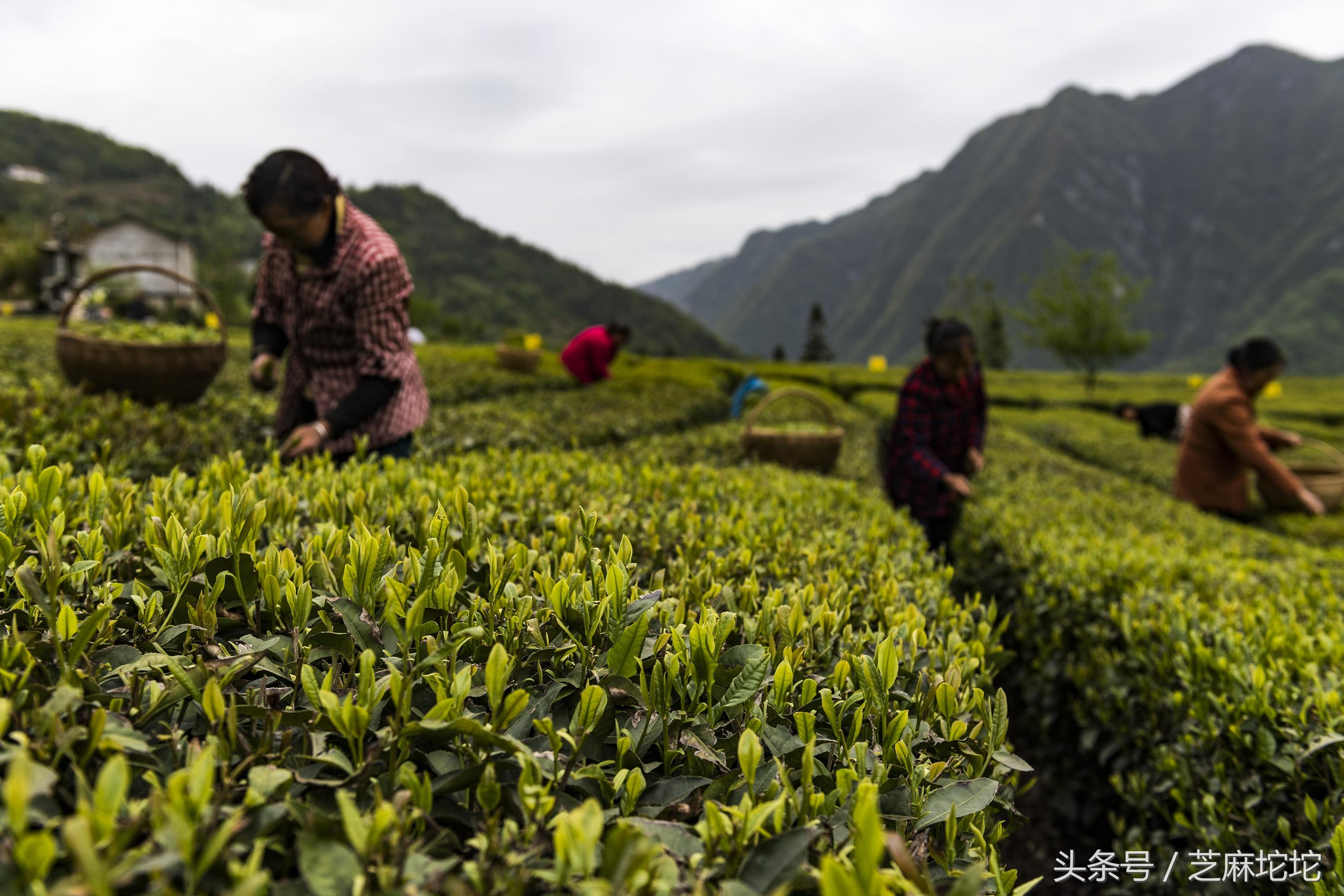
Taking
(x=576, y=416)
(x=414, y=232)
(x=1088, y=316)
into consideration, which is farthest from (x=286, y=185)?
(x=414, y=232)

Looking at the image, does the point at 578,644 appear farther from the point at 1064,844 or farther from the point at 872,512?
the point at 1064,844

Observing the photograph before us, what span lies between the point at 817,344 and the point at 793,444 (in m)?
58.1

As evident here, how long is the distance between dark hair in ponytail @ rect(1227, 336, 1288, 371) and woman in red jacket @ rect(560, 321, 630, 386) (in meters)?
7.34

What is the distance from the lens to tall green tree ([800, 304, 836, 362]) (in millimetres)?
60625

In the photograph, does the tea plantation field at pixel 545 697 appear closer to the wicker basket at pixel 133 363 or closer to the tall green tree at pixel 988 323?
the wicker basket at pixel 133 363

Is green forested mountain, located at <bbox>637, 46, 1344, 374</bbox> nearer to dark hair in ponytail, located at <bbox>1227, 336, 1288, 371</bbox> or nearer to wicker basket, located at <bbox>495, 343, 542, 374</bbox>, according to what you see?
wicker basket, located at <bbox>495, 343, 542, 374</bbox>

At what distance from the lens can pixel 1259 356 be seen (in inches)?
234

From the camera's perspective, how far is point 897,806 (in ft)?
3.50

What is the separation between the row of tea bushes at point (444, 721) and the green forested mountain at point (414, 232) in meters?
72.7

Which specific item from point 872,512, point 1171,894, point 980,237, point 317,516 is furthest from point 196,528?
point 980,237

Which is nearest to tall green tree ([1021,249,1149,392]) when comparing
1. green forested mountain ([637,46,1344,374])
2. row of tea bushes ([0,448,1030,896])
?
row of tea bushes ([0,448,1030,896])

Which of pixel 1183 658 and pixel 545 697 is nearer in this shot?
pixel 545 697

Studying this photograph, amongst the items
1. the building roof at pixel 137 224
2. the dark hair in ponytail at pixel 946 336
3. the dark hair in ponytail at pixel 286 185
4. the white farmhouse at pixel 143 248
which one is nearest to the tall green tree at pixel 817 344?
the white farmhouse at pixel 143 248

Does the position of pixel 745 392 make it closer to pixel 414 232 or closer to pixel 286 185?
pixel 286 185
